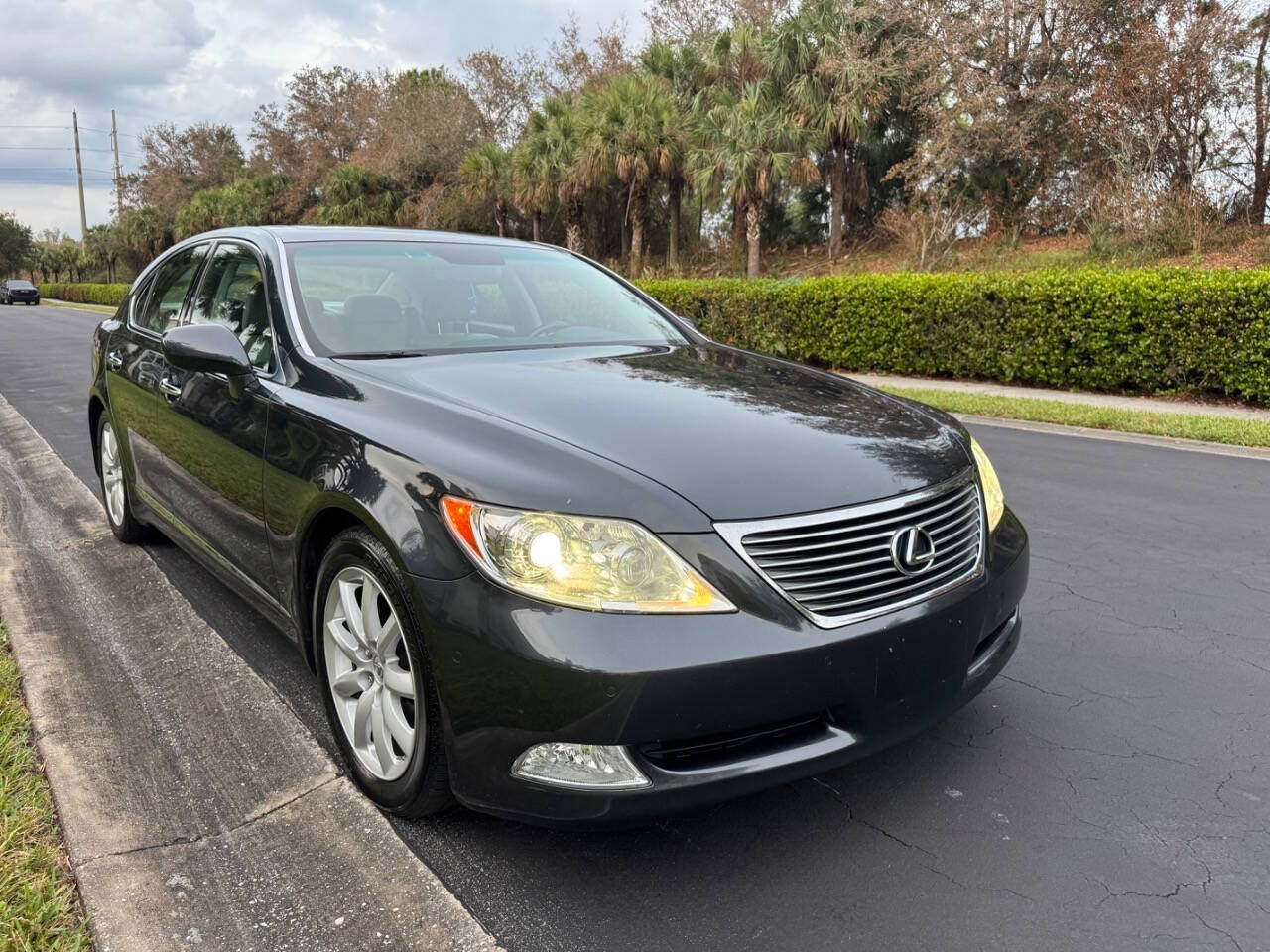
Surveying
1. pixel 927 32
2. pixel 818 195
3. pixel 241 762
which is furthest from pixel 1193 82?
pixel 241 762

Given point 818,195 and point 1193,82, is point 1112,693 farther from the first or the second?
point 818,195

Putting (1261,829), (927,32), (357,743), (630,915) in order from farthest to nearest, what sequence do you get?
(927,32), (357,743), (1261,829), (630,915)

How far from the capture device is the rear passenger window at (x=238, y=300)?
11.0 ft

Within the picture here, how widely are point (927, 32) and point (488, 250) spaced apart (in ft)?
65.5

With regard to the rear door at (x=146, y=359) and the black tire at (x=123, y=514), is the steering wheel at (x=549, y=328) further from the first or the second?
the black tire at (x=123, y=514)

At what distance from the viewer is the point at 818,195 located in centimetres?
2900

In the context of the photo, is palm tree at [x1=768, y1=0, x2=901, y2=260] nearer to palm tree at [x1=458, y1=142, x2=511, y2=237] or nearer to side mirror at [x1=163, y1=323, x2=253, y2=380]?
palm tree at [x1=458, y1=142, x2=511, y2=237]

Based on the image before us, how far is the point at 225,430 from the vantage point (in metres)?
3.36

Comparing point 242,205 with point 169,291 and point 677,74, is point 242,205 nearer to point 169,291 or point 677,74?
point 677,74

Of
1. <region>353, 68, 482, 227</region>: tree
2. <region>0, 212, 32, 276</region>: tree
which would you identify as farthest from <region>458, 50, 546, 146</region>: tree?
<region>0, 212, 32, 276</region>: tree

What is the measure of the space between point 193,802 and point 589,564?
4.73 ft

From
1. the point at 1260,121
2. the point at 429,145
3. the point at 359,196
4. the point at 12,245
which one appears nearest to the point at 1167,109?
the point at 1260,121

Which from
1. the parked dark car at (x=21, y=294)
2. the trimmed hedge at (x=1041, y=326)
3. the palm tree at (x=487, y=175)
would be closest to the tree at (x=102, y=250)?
the parked dark car at (x=21, y=294)

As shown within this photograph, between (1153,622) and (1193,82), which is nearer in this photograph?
(1153,622)
